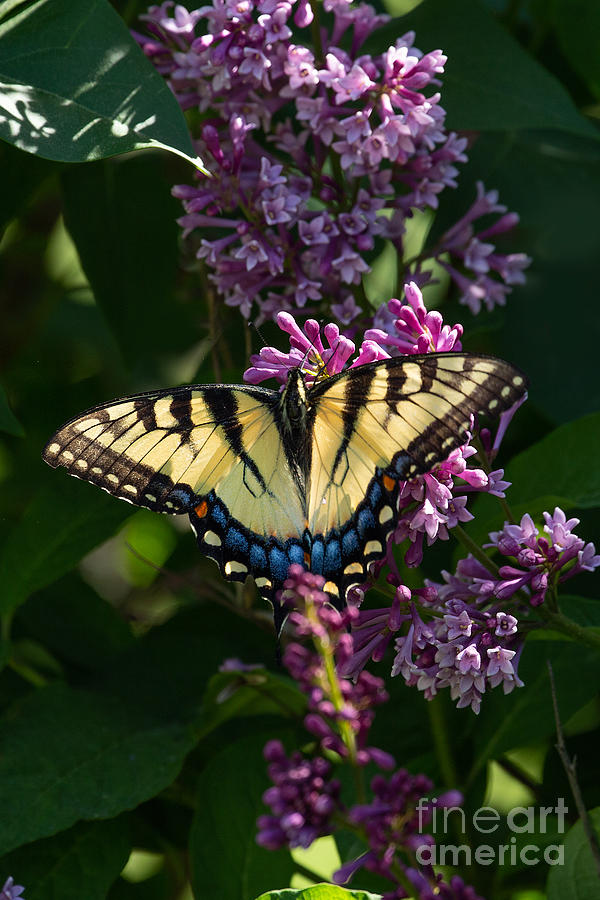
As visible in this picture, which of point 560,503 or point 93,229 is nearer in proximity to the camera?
point 560,503

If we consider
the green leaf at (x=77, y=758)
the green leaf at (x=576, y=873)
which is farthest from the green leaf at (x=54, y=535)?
the green leaf at (x=576, y=873)

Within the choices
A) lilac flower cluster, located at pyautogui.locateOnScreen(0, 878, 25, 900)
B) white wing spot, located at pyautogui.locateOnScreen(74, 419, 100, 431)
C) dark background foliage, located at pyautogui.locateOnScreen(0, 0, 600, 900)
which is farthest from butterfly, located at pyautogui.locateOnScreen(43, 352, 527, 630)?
lilac flower cluster, located at pyautogui.locateOnScreen(0, 878, 25, 900)

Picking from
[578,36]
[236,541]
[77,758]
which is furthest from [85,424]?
[578,36]

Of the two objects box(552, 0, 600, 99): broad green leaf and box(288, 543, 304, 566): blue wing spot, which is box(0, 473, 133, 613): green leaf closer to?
box(288, 543, 304, 566): blue wing spot

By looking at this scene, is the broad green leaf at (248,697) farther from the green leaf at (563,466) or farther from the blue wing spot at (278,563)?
the green leaf at (563,466)

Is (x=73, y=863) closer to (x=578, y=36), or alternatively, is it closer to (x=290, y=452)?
(x=290, y=452)

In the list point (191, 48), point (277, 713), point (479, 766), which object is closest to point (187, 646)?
point (277, 713)

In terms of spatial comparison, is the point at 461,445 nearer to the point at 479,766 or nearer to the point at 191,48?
the point at 479,766
